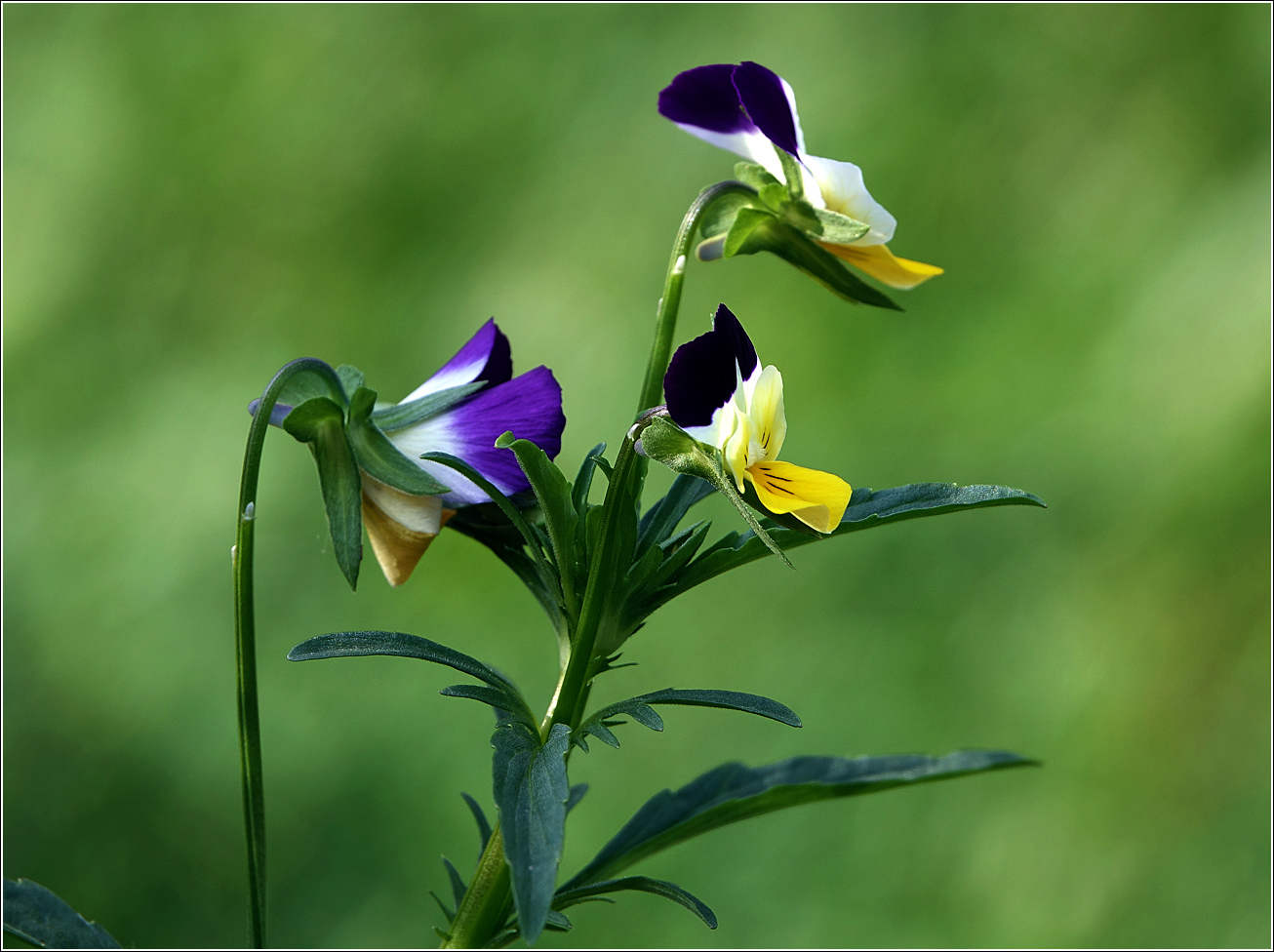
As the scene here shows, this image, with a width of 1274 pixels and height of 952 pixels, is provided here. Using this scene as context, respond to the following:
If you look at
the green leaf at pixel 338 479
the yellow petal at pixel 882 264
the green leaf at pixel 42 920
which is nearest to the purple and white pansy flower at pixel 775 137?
the yellow petal at pixel 882 264

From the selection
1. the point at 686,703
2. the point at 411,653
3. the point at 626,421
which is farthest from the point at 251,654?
the point at 626,421

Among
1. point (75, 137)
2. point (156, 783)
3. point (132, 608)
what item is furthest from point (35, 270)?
point (156, 783)

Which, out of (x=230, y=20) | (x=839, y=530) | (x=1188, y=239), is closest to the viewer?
(x=839, y=530)

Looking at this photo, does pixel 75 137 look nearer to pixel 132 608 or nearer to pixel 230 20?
pixel 230 20

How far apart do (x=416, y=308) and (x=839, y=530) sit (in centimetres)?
130

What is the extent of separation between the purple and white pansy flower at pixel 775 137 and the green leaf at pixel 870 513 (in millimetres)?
107

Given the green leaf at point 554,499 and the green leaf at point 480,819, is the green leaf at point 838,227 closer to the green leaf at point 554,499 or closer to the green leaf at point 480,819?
the green leaf at point 554,499

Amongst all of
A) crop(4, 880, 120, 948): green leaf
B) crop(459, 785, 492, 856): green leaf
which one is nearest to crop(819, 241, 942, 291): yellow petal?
crop(459, 785, 492, 856): green leaf

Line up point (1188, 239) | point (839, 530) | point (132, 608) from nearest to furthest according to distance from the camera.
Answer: point (839, 530)
point (1188, 239)
point (132, 608)

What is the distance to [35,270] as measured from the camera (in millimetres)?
1714

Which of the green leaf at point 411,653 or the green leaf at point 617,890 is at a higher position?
the green leaf at point 411,653

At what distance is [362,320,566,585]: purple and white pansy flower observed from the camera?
46 centimetres

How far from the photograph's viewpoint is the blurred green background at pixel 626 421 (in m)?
1.30

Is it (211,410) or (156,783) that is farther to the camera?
(211,410)
